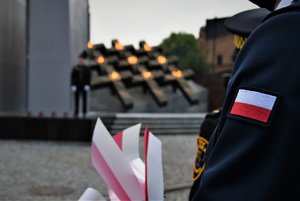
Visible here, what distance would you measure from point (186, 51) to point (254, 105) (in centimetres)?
5155

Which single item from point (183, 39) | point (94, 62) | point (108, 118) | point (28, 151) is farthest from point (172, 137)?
point (183, 39)

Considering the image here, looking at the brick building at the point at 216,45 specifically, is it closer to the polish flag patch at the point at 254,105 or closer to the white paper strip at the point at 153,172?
the white paper strip at the point at 153,172

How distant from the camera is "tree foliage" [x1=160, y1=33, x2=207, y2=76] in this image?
163 feet

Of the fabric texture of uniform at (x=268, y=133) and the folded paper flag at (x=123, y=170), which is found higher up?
the fabric texture of uniform at (x=268, y=133)

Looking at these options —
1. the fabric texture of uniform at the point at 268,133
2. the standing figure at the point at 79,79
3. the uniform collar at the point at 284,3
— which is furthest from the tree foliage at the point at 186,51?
the fabric texture of uniform at the point at 268,133

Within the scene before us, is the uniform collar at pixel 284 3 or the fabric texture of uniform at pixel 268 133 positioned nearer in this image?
the fabric texture of uniform at pixel 268 133

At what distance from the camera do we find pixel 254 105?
29.2 inches

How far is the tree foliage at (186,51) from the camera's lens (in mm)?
49688

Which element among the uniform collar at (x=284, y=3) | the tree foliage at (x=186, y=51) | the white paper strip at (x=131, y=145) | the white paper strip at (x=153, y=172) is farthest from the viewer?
the tree foliage at (x=186, y=51)

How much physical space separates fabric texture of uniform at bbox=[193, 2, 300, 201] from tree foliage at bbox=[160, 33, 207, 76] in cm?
4886

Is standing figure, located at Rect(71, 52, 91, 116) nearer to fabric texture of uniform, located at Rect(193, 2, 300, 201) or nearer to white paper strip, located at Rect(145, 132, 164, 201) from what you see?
white paper strip, located at Rect(145, 132, 164, 201)

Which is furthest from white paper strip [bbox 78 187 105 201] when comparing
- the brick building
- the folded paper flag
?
the brick building

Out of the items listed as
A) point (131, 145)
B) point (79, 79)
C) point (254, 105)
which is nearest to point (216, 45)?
point (79, 79)

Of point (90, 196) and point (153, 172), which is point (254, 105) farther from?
point (90, 196)
